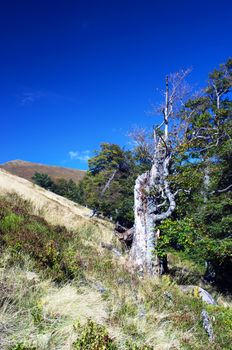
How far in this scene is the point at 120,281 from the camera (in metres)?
6.89

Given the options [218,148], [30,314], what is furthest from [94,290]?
[218,148]

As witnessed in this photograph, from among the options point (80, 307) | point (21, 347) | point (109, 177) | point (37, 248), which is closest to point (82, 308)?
point (80, 307)

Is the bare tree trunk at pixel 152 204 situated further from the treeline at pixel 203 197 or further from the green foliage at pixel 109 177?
the green foliage at pixel 109 177

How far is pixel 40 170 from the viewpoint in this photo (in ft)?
465

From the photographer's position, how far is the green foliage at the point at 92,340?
3.36 metres

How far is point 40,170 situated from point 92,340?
143m

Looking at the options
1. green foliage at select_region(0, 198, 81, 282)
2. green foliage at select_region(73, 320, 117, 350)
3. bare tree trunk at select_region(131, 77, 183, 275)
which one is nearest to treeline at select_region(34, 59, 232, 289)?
bare tree trunk at select_region(131, 77, 183, 275)

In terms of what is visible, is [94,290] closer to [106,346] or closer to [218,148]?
[106,346]

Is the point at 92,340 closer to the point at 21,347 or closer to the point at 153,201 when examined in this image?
the point at 21,347

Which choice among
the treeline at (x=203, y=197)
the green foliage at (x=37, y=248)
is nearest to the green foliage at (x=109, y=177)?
the treeline at (x=203, y=197)

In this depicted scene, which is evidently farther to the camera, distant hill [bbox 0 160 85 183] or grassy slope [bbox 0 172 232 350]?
distant hill [bbox 0 160 85 183]

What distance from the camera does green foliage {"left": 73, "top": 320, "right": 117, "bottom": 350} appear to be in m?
3.36

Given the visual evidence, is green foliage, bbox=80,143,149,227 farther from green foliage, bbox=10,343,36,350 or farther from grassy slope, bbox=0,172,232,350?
green foliage, bbox=10,343,36,350

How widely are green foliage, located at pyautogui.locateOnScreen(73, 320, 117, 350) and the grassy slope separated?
0.03 ft
